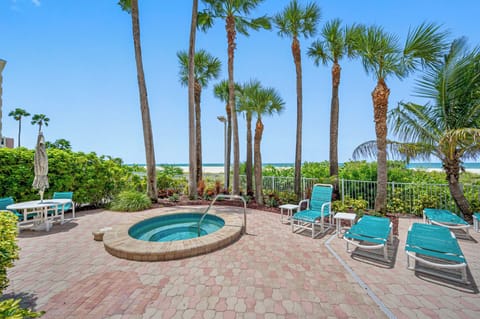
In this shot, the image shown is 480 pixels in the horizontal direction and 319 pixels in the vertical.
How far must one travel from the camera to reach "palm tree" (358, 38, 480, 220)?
5715 millimetres

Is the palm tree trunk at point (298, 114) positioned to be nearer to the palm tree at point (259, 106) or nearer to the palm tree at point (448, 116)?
the palm tree at point (259, 106)

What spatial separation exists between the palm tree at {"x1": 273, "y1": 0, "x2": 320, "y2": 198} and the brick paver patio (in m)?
5.16

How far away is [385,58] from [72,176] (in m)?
11.9

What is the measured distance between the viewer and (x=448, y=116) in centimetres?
610

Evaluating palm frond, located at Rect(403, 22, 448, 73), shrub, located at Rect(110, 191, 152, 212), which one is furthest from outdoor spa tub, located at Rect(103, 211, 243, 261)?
palm frond, located at Rect(403, 22, 448, 73)

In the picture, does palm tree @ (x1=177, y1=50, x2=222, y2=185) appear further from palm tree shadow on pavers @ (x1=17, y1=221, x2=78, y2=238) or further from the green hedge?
palm tree shadow on pavers @ (x1=17, y1=221, x2=78, y2=238)

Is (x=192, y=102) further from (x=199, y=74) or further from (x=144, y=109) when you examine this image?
(x=199, y=74)

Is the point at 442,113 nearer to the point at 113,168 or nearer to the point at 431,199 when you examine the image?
the point at 431,199

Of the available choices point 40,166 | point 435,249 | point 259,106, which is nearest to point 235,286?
point 435,249

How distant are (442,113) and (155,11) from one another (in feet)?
41.4

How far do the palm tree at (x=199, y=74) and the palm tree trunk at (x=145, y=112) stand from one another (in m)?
3.22

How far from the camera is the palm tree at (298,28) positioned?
27.3 feet

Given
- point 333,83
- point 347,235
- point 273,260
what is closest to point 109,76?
point 333,83

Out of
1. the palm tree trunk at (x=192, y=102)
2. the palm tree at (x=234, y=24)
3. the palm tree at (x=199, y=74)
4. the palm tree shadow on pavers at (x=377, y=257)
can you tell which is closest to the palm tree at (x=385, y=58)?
the palm tree shadow on pavers at (x=377, y=257)
